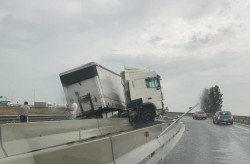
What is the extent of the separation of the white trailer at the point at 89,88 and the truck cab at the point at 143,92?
399 centimetres

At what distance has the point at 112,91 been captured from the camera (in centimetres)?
2558

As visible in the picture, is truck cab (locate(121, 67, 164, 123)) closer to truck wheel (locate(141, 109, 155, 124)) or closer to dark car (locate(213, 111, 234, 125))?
truck wheel (locate(141, 109, 155, 124))

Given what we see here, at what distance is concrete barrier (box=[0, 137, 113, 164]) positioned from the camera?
493 centimetres

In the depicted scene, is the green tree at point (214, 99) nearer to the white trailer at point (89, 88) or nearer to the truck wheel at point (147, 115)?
the truck wheel at point (147, 115)

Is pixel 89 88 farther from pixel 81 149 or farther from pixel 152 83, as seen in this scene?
pixel 81 149

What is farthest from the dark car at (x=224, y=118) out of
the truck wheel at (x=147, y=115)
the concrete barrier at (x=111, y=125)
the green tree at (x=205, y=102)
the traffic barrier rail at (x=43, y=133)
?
the green tree at (x=205, y=102)

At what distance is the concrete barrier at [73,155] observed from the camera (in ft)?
16.2

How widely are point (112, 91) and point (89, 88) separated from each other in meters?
2.71

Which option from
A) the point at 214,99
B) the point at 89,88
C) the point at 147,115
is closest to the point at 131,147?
the point at 89,88

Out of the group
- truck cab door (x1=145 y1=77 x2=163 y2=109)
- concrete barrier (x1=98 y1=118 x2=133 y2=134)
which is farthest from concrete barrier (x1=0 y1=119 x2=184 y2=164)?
truck cab door (x1=145 y1=77 x2=163 y2=109)

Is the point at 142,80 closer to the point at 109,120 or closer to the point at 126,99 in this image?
the point at 126,99

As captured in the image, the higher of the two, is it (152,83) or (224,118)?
(152,83)

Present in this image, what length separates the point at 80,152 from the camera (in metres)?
6.14

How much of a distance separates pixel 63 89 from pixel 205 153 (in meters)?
12.3
